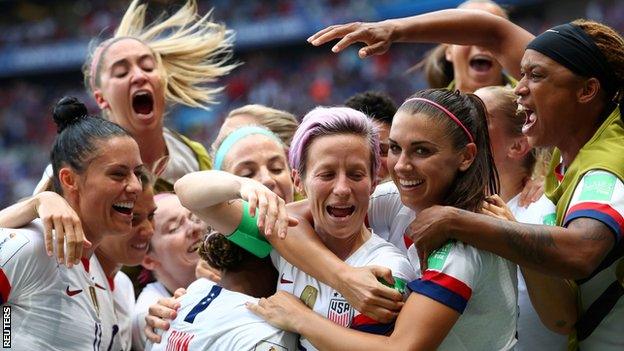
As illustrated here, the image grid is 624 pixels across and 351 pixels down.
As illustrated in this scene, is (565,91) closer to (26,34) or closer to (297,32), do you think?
(297,32)

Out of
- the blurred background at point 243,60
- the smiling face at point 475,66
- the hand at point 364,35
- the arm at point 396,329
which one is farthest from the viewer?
the blurred background at point 243,60

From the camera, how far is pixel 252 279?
3771 millimetres

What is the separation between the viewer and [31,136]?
79.3 ft

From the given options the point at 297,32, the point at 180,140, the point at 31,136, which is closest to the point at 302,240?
the point at 180,140

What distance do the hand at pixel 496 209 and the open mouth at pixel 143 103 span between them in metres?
2.77

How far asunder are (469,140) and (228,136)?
1.48m

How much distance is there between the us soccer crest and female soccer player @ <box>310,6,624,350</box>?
360 mm

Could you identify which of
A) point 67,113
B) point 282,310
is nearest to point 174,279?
point 67,113

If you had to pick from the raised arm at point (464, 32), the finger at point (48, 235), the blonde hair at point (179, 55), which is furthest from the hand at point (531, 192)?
the blonde hair at point (179, 55)

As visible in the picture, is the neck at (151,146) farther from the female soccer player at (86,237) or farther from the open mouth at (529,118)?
the open mouth at (529,118)

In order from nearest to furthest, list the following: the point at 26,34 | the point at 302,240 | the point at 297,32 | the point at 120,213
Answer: the point at 302,240, the point at 120,213, the point at 297,32, the point at 26,34

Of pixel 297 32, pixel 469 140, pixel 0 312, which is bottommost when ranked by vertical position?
pixel 297 32

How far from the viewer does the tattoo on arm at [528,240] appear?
322 cm

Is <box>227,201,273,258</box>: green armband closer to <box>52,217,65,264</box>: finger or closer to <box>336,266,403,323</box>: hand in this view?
<box>336,266,403,323</box>: hand
